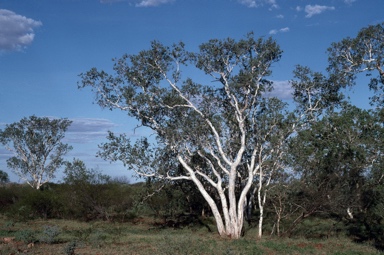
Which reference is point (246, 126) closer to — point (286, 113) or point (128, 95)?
point (286, 113)

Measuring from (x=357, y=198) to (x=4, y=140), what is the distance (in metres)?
41.4

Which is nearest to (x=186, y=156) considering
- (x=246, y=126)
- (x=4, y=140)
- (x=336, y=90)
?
(x=246, y=126)

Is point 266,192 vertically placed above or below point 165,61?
below

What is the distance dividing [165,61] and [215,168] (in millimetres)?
6239

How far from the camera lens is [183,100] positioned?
2320cm

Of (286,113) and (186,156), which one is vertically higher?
(286,113)

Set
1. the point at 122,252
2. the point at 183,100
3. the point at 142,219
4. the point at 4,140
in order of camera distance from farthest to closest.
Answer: the point at 4,140 < the point at 142,219 < the point at 183,100 < the point at 122,252

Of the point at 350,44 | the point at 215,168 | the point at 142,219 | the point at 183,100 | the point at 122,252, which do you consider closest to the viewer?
the point at 122,252

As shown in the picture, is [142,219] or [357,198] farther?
[142,219]

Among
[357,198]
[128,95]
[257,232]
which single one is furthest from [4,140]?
[357,198]

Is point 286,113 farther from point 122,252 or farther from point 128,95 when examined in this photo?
point 122,252

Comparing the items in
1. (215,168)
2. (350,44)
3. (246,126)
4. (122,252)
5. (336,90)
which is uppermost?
(350,44)

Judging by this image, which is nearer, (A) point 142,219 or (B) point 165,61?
(B) point 165,61

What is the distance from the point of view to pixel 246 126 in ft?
78.4
